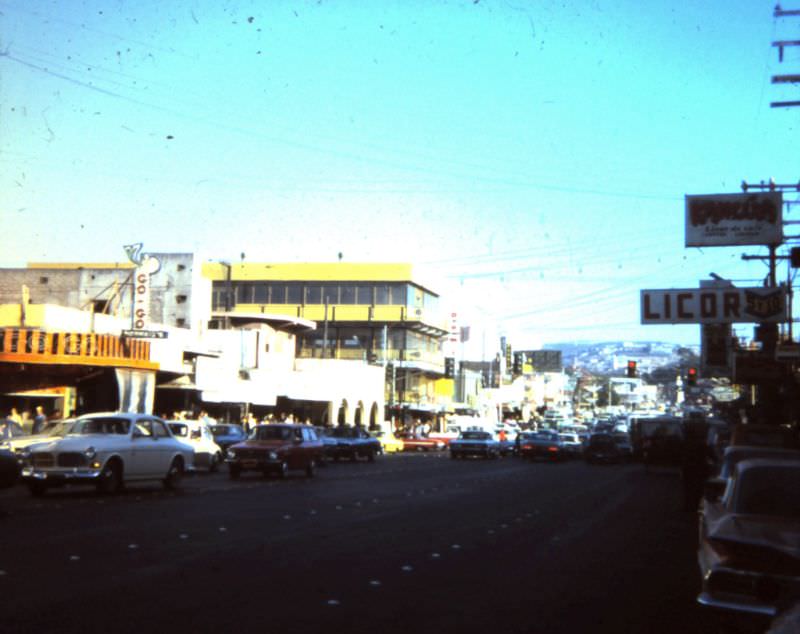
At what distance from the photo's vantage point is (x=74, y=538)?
13.7m

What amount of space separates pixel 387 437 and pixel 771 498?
5501 centimetres

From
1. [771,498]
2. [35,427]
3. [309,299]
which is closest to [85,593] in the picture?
[771,498]

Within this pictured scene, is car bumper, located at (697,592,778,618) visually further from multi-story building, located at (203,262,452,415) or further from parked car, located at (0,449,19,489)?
multi-story building, located at (203,262,452,415)

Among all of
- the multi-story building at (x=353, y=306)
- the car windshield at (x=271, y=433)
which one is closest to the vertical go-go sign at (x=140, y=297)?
the car windshield at (x=271, y=433)

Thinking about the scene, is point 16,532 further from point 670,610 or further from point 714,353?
point 714,353

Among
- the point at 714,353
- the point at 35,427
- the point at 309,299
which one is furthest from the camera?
the point at 309,299

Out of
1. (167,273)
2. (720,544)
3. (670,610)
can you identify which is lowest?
(670,610)

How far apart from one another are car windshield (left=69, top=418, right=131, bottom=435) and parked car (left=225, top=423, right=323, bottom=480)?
748cm

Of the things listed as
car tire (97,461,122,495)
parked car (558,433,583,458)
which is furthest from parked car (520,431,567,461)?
car tire (97,461,122,495)

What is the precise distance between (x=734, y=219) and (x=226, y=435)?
838 inches

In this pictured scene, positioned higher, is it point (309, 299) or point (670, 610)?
point (309, 299)

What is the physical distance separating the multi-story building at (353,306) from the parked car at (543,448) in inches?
1473

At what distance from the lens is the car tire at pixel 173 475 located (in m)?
24.2

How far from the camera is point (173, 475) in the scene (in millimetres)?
24328
